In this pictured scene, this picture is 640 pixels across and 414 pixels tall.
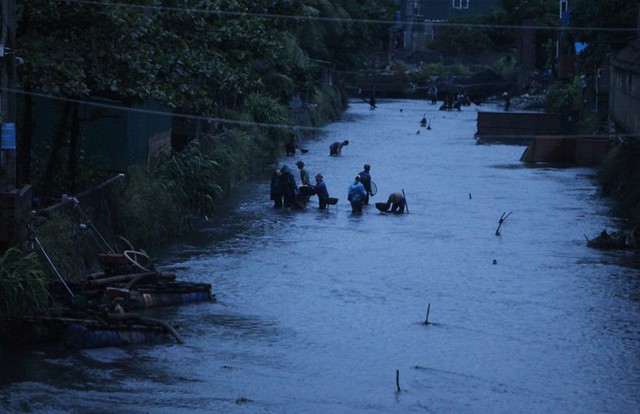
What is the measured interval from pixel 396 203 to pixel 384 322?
570 inches

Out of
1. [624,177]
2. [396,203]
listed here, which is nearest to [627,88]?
[624,177]

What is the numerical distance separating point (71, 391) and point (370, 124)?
5596cm

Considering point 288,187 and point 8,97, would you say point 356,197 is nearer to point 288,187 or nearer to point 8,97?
point 288,187

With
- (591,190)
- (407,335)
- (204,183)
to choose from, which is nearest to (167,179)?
(204,183)

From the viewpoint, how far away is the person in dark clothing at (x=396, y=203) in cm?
3678

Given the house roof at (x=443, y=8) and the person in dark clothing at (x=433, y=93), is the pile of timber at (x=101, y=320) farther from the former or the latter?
the house roof at (x=443, y=8)

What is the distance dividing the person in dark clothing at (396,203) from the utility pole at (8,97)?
17.8 m

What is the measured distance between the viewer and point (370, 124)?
72.2 metres

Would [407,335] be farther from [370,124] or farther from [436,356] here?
[370,124]

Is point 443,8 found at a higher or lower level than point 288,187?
higher

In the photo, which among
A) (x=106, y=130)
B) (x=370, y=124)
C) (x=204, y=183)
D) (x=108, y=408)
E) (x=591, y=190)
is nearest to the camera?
(x=108, y=408)

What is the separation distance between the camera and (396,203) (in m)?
36.9

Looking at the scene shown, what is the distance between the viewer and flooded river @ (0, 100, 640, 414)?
17.5 m

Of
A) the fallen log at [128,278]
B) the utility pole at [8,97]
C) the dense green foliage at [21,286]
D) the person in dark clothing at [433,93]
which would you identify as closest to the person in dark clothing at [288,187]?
the fallen log at [128,278]
